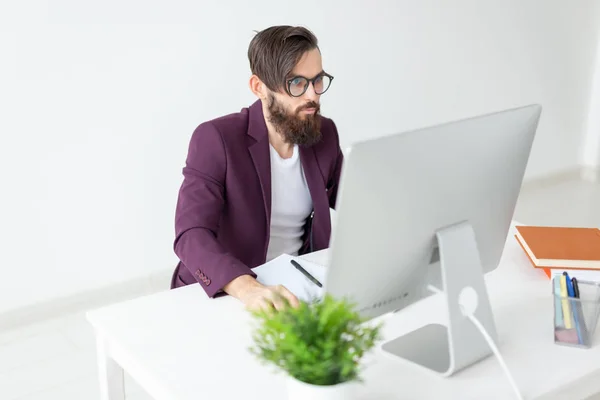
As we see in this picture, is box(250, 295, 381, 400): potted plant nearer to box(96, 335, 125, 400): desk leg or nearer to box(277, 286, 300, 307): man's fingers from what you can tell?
box(277, 286, 300, 307): man's fingers

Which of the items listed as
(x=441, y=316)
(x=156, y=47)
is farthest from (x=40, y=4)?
(x=441, y=316)

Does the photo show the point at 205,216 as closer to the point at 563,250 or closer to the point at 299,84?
the point at 299,84

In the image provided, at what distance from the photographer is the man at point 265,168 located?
212 centimetres

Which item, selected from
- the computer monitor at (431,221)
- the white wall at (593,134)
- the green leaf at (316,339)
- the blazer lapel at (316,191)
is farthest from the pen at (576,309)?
the white wall at (593,134)

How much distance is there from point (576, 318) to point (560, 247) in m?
0.45

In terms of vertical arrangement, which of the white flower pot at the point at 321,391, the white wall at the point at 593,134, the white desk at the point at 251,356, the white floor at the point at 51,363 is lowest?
the white floor at the point at 51,363

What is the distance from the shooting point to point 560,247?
81.7 inches

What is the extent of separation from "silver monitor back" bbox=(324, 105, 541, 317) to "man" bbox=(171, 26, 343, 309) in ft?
2.12

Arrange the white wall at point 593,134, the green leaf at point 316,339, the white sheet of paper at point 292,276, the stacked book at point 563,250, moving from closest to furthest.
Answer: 1. the green leaf at point 316,339
2. the white sheet of paper at point 292,276
3. the stacked book at point 563,250
4. the white wall at point 593,134

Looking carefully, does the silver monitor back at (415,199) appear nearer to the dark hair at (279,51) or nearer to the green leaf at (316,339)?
the green leaf at (316,339)

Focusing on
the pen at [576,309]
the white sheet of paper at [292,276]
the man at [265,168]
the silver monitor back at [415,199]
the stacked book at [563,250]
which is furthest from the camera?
the man at [265,168]

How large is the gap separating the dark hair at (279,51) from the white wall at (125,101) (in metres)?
1.21

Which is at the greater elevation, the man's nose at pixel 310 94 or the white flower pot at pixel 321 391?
the man's nose at pixel 310 94

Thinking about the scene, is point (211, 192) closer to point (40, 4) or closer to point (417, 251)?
point (417, 251)
